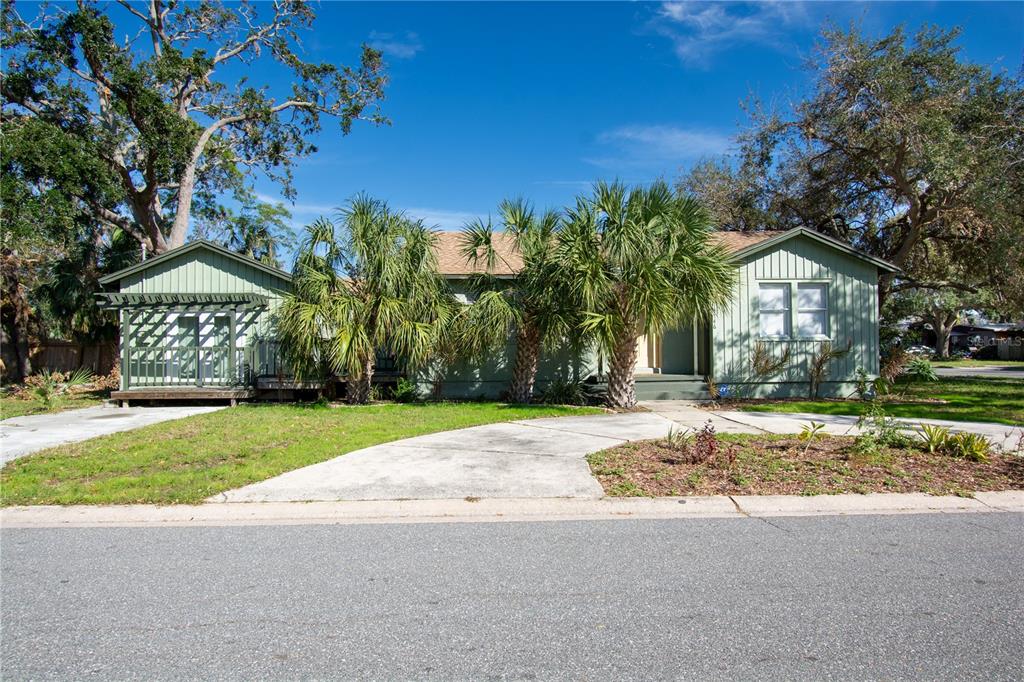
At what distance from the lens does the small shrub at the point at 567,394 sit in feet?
46.0

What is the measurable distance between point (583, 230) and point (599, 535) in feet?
26.5

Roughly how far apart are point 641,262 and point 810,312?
5.92 metres

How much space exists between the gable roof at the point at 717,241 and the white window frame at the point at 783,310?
0.98 meters

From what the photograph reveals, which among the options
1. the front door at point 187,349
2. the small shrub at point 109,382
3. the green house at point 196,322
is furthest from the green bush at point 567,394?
the small shrub at point 109,382

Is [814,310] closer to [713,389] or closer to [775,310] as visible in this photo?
[775,310]

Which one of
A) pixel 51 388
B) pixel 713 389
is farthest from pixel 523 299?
pixel 51 388

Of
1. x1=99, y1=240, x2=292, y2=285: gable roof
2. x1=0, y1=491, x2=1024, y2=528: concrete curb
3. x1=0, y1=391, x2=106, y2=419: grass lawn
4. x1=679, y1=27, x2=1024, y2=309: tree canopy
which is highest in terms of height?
x1=679, y1=27, x2=1024, y2=309: tree canopy

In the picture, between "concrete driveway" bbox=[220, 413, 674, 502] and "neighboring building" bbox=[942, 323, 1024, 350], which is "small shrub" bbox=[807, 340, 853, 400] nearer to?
"concrete driveway" bbox=[220, 413, 674, 502]

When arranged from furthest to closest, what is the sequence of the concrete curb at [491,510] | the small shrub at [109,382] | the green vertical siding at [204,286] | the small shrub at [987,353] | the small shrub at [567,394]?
the small shrub at [987,353] → the small shrub at [109,382] → the green vertical siding at [204,286] → the small shrub at [567,394] → the concrete curb at [491,510]

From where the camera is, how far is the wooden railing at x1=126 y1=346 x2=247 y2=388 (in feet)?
48.6

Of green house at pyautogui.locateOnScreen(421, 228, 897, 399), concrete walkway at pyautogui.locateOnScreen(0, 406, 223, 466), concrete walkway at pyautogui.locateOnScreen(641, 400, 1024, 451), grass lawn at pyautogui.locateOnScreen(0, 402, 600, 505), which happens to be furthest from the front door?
concrete walkway at pyautogui.locateOnScreen(641, 400, 1024, 451)

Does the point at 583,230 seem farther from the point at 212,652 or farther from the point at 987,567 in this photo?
the point at 212,652

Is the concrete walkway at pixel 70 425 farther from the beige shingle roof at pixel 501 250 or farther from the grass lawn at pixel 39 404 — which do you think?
the beige shingle roof at pixel 501 250

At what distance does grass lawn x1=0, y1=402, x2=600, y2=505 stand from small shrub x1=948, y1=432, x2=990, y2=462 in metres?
6.25
